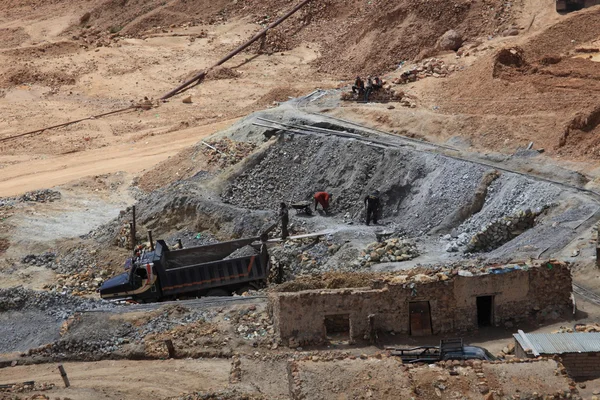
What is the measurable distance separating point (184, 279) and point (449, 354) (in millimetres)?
9525

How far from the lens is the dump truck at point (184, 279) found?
2645cm

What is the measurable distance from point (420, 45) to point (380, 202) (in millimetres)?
16762

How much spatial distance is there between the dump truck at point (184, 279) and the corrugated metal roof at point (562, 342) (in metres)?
9.06

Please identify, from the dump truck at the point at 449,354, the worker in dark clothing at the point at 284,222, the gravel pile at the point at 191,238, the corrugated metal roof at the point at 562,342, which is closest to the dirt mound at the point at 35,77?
the gravel pile at the point at 191,238

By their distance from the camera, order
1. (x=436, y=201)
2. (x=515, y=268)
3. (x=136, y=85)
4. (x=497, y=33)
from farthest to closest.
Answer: (x=136, y=85) → (x=497, y=33) → (x=436, y=201) → (x=515, y=268)

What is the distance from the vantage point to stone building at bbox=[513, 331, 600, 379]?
61.6 ft

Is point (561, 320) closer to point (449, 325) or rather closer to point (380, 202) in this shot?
point (449, 325)

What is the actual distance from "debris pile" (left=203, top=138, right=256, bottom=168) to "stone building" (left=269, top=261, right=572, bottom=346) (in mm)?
14250

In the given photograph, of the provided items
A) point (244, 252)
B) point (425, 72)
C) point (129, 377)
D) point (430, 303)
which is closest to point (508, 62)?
point (425, 72)

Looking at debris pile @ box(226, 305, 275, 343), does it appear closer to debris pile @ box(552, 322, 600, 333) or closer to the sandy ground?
the sandy ground

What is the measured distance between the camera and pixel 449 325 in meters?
21.6

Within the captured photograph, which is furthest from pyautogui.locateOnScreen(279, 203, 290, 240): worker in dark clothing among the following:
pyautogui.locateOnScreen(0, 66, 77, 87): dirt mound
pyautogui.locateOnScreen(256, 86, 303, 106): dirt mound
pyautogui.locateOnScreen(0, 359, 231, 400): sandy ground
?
pyautogui.locateOnScreen(0, 66, 77, 87): dirt mound

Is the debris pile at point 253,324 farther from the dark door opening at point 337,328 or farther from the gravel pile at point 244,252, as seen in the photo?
the gravel pile at point 244,252

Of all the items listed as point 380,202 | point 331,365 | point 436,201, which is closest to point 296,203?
point 380,202
